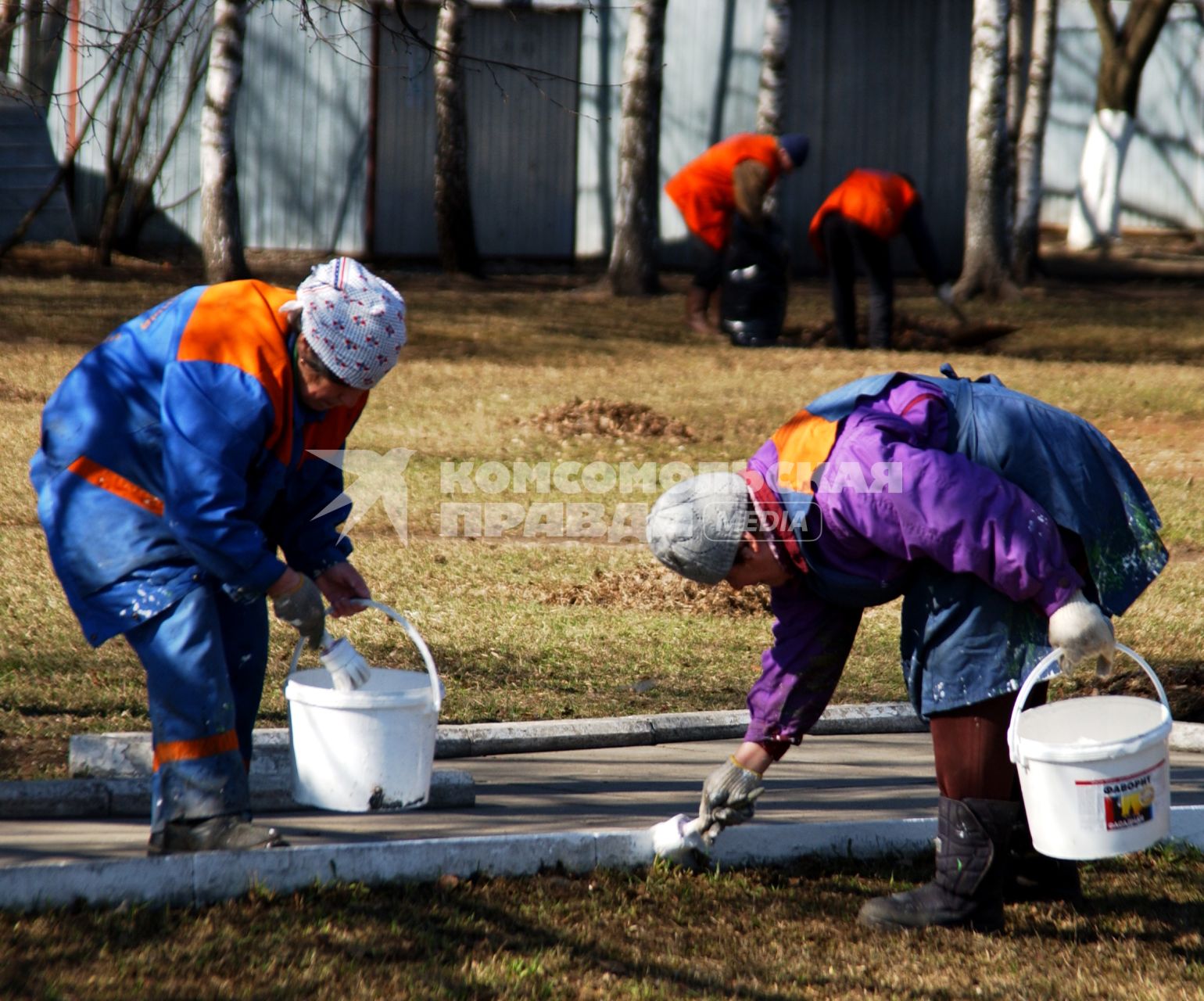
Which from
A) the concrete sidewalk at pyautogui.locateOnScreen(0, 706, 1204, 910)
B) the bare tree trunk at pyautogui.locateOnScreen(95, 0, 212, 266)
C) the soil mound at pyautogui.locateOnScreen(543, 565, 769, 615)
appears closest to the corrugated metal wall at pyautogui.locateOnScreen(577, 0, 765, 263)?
the bare tree trunk at pyautogui.locateOnScreen(95, 0, 212, 266)

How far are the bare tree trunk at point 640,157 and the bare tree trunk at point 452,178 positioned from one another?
7.12 ft

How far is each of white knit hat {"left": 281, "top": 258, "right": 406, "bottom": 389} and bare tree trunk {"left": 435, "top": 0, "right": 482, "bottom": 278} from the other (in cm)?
1352

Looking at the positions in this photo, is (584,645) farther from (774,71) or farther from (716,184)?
(774,71)

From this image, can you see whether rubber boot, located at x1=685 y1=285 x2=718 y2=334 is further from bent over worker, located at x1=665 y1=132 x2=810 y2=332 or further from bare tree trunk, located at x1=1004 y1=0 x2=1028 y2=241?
bare tree trunk, located at x1=1004 y1=0 x2=1028 y2=241

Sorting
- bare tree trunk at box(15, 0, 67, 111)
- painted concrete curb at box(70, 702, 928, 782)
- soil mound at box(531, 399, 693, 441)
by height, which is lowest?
painted concrete curb at box(70, 702, 928, 782)

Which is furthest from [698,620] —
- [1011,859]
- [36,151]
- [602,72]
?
[602,72]

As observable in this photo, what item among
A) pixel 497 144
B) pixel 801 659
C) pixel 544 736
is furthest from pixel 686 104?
pixel 801 659

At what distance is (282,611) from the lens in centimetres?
346

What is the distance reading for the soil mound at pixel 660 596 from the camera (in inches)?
287

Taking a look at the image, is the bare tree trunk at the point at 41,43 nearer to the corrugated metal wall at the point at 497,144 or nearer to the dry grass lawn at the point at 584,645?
the dry grass lawn at the point at 584,645

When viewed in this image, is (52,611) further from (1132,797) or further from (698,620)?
(1132,797)

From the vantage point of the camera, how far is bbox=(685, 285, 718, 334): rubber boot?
13.9m

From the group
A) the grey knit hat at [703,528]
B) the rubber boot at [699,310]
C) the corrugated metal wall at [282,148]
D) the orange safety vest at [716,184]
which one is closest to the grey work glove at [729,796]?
the grey knit hat at [703,528]

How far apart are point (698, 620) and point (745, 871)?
127 inches
